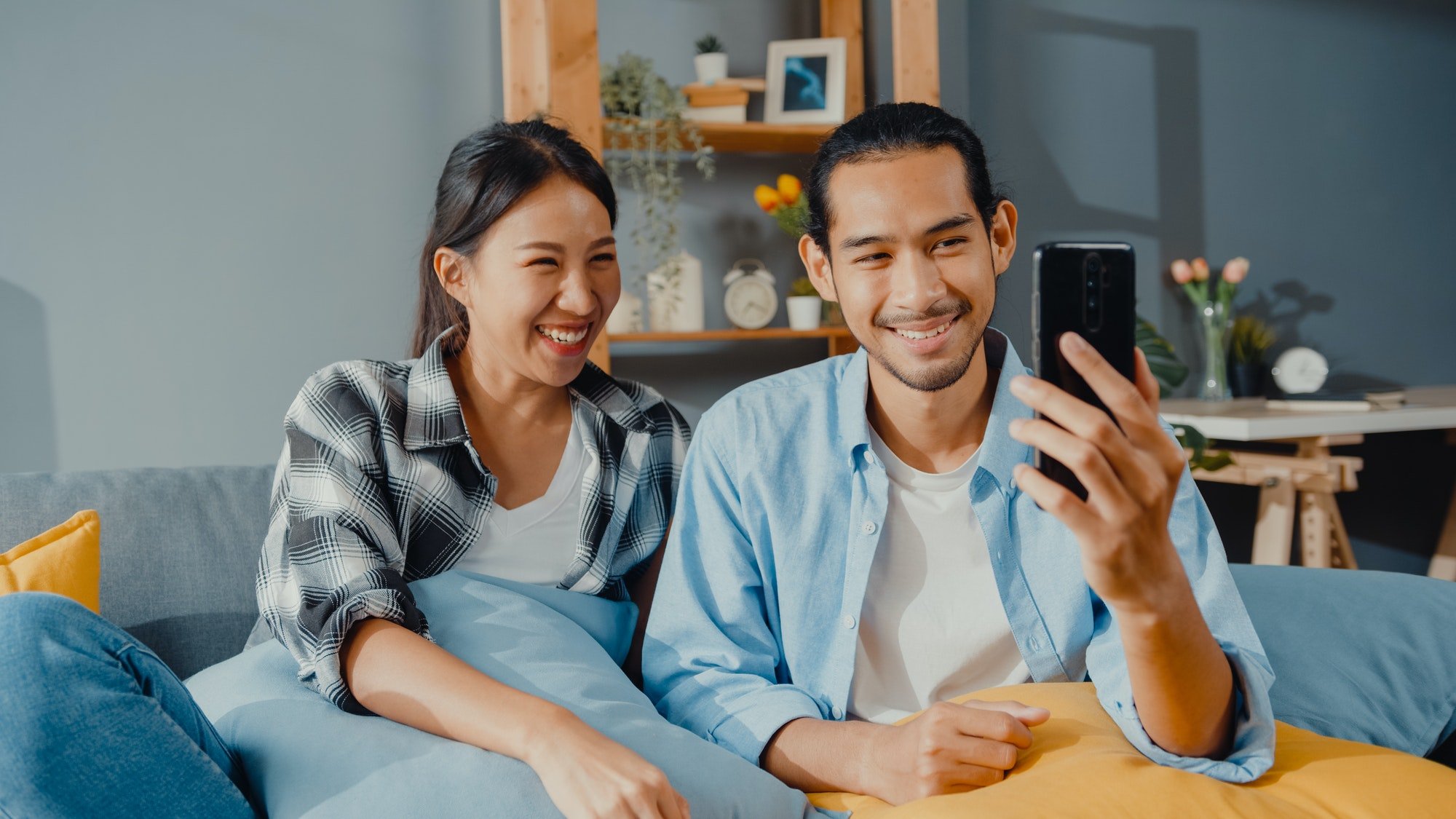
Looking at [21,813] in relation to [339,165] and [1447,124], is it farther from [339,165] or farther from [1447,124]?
[1447,124]

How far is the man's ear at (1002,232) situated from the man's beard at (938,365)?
14 cm

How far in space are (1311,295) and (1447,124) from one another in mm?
843

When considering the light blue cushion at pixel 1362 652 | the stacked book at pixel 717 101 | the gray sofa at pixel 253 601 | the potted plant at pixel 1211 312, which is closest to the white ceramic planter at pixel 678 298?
the stacked book at pixel 717 101

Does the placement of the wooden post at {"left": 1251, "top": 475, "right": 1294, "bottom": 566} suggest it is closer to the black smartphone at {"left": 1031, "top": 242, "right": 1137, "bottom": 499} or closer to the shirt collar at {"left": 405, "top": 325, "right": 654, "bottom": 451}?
the shirt collar at {"left": 405, "top": 325, "right": 654, "bottom": 451}

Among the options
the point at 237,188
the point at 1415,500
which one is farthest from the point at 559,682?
the point at 1415,500

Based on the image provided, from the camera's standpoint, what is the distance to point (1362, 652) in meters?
1.19

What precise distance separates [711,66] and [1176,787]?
2.38 m

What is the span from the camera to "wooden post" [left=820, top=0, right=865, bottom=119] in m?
3.00

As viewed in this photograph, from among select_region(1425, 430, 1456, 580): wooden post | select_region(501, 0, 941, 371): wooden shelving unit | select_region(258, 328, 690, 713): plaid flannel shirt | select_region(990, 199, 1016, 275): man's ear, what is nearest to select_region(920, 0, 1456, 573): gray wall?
select_region(1425, 430, 1456, 580): wooden post

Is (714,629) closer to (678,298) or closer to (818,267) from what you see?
(818,267)

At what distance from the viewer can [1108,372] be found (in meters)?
0.73

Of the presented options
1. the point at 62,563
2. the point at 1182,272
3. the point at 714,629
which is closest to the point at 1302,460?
the point at 1182,272

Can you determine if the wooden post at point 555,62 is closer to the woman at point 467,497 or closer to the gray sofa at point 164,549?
the woman at point 467,497

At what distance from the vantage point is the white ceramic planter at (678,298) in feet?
9.16
